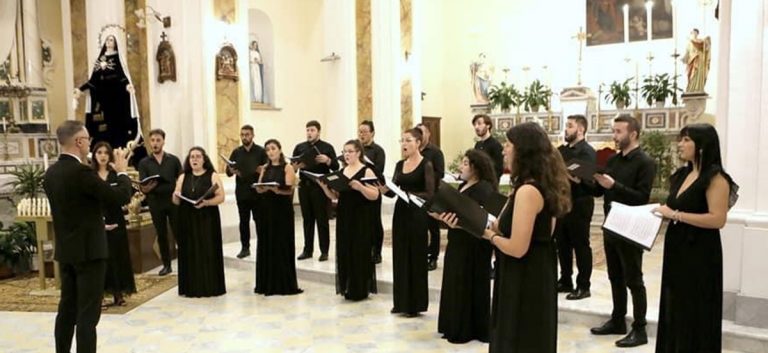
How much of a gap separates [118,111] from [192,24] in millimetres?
1672

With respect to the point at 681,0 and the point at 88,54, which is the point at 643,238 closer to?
the point at 88,54

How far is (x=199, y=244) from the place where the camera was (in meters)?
6.66

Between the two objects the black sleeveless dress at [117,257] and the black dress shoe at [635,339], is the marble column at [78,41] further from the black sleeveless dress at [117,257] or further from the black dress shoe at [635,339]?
the black dress shoe at [635,339]

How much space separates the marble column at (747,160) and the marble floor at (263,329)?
0.76 metres

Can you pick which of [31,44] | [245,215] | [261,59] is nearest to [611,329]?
[245,215]

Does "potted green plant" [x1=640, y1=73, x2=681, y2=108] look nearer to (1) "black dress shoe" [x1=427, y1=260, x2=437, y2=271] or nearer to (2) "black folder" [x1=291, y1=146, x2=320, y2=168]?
(1) "black dress shoe" [x1=427, y1=260, x2=437, y2=271]

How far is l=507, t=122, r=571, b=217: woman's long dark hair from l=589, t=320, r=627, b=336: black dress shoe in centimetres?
233

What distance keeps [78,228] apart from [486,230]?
2.54 m

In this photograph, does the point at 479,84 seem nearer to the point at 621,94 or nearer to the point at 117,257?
the point at 621,94

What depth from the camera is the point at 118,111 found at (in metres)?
9.55

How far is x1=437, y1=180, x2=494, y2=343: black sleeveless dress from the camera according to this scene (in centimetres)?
496

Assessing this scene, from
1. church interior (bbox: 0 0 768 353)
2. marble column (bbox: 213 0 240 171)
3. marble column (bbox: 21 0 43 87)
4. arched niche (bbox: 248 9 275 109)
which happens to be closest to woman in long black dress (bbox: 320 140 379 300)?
church interior (bbox: 0 0 768 353)

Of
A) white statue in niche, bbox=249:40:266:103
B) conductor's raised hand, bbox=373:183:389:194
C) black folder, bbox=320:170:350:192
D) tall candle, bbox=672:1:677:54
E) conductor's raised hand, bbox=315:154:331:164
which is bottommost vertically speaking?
conductor's raised hand, bbox=373:183:389:194

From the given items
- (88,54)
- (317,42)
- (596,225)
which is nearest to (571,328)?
(596,225)
